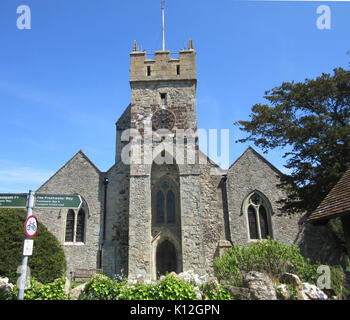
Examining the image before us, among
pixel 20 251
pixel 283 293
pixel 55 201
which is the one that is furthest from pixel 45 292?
pixel 20 251

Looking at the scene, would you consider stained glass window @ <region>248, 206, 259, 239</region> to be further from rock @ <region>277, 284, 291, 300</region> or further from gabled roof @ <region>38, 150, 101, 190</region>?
gabled roof @ <region>38, 150, 101, 190</region>

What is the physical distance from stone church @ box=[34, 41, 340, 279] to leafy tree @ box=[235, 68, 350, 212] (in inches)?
160

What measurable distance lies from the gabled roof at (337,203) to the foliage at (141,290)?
176 inches

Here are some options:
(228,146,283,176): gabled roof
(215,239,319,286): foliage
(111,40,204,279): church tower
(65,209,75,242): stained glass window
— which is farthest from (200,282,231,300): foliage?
(65,209,75,242): stained glass window

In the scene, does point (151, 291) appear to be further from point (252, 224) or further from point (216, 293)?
point (252, 224)

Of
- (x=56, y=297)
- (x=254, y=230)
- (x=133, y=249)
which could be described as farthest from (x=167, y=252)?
(x=56, y=297)

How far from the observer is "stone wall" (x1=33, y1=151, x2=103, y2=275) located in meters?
16.0

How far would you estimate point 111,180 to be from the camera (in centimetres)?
1750

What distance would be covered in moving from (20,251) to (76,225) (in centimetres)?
470

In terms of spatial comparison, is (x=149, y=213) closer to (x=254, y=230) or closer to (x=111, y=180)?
(x=111, y=180)

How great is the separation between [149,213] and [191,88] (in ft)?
26.6

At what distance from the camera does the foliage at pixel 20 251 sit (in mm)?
11859

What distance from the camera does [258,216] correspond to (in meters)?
16.6

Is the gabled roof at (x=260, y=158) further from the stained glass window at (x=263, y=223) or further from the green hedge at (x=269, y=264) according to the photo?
the green hedge at (x=269, y=264)
